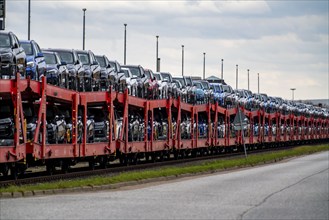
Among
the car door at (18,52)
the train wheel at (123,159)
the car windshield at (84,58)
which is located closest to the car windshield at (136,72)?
the train wheel at (123,159)

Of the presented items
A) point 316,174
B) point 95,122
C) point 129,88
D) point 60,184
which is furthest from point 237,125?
point 60,184

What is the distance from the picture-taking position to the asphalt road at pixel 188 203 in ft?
53.7

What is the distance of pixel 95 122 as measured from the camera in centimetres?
3453

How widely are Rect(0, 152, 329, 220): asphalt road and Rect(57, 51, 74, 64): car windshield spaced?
8.42m

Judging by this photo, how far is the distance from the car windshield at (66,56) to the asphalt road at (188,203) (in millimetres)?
8420

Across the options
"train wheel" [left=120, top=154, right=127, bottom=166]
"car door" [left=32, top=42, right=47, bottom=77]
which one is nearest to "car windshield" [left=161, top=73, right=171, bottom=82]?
"train wheel" [left=120, top=154, right=127, bottom=166]

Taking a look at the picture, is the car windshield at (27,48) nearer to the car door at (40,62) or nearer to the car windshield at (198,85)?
the car door at (40,62)

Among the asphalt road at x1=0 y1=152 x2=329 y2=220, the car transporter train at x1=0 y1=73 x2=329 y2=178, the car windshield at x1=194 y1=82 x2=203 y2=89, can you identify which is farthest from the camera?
the car windshield at x1=194 y1=82 x2=203 y2=89

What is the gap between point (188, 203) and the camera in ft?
61.5

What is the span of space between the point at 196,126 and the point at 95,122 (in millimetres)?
14874

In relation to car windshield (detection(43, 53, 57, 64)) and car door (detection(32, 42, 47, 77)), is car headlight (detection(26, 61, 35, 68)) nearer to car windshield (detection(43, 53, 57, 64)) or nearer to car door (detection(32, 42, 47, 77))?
car door (detection(32, 42, 47, 77))

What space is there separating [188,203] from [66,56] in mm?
14862

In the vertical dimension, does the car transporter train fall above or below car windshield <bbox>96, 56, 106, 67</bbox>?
below

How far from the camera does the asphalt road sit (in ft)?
53.7
